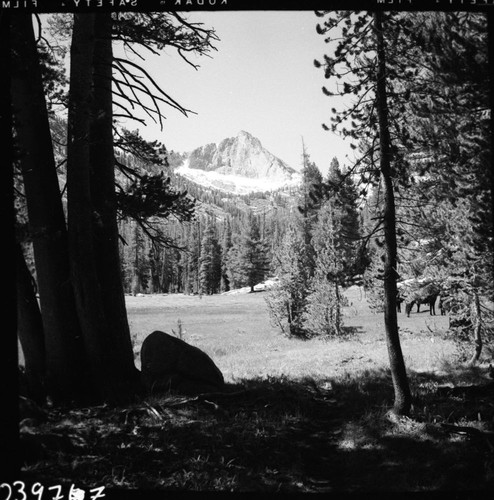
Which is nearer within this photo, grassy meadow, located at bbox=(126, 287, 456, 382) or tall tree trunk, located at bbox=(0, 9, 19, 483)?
tall tree trunk, located at bbox=(0, 9, 19, 483)

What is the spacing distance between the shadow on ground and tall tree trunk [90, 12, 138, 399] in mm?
1407

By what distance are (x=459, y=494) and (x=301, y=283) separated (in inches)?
984

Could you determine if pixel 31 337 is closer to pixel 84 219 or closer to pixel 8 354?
pixel 84 219

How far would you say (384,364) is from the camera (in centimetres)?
1471

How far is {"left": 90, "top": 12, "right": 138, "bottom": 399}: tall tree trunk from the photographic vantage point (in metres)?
7.83

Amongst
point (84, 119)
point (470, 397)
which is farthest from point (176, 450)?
point (470, 397)

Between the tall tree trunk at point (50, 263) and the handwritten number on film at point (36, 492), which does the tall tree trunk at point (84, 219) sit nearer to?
the tall tree trunk at point (50, 263)

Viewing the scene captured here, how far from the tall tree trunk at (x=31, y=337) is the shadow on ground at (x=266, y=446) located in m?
1.21

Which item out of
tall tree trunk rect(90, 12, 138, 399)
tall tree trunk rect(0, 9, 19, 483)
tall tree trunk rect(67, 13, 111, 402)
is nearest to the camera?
tall tree trunk rect(0, 9, 19, 483)

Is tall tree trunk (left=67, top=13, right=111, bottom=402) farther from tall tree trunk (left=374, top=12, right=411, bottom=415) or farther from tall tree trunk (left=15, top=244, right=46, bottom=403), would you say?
tall tree trunk (left=374, top=12, right=411, bottom=415)

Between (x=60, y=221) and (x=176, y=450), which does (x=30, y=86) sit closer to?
(x=60, y=221)

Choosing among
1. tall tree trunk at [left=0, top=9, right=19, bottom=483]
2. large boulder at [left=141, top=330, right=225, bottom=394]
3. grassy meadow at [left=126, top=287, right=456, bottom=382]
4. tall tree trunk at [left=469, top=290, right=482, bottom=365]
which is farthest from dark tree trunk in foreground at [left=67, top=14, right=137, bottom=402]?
tall tree trunk at [left=469, top=290, right=482, bottom=365]

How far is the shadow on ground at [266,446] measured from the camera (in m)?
4.50

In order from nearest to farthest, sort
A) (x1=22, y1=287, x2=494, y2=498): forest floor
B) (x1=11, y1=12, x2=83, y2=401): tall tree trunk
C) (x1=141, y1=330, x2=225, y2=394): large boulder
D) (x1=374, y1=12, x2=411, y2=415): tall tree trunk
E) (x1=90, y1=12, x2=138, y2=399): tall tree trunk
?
(x1=22, y1=287, x2=494, y2=498): forest floor, (x1=11, y1=12, x2=83, y2=401): tall tree trunk, (x1=90, y1=12, x2=138, y2=399): tall tree trunk, (x1=374, y1=12, x2=411, y2=415): tall tree trunk, (x1=141, y1=330, x2=225, y2=394): large boulder
